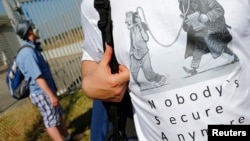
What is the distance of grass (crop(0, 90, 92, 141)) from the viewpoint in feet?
19.4

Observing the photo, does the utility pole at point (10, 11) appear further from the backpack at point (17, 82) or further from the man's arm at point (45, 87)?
the man's arm at point (45, 87)

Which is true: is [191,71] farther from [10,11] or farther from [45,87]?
[10,11]

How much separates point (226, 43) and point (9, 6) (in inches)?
266

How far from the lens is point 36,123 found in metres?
6.53

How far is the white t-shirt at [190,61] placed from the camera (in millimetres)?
1181

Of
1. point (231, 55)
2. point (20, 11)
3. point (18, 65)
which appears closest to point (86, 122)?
point (18, 65)

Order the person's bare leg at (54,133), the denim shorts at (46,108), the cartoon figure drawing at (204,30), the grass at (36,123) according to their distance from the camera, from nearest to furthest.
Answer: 1. the cartoon figure drawing at (204,30)
2. the denim shorts at (46,108)
3. the person's bare leg at (54,133)
4. the grass at (36,123)

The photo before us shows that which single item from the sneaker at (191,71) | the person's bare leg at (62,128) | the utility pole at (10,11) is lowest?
the person's bare leg at (62,128)

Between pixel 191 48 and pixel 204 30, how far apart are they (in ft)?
0.25

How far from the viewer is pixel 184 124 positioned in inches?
48.4

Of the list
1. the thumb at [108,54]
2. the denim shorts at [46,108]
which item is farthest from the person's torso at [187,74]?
the denim shorts at [46,108]

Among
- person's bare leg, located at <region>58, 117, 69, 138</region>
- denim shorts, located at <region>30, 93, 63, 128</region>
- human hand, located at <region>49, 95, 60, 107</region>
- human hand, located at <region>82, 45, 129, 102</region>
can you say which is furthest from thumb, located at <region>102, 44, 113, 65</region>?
person's bare leg, located at <region>58, 117, 69, 138</region>

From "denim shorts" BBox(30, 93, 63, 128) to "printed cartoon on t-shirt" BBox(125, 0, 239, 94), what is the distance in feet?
11.8

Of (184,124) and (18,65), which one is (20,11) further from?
(184,124)
